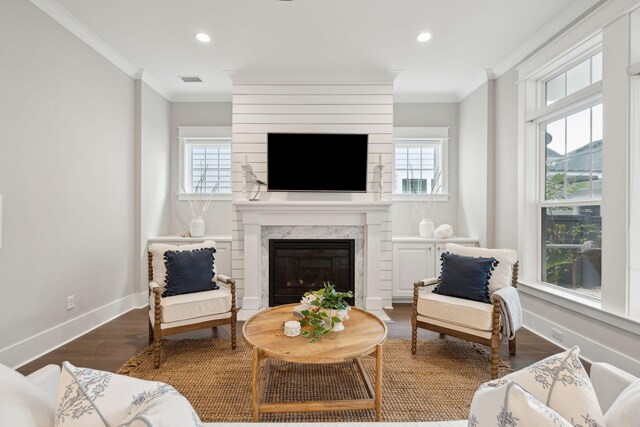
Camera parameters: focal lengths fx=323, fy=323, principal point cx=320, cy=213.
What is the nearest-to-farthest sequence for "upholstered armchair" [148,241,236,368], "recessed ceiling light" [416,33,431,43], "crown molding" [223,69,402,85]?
"upholstered armchair" [148,241,236,368] < "recessed ceiling light" [416,33,431,43] < "crown molding" [223,69,402,85]

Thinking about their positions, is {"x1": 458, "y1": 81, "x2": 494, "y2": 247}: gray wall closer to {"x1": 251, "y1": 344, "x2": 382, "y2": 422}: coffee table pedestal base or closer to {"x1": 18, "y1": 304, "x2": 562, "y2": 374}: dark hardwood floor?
{"x1": 18, "y1": 304, "x2": 562, "y2": 374}: dark hardwood floor

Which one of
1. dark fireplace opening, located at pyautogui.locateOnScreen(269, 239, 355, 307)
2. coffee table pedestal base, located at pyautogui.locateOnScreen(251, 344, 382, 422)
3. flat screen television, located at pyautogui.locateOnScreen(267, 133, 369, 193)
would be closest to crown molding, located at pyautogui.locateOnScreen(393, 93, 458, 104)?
flat screen television, located at pyautogui.locateOnScreen(267, 133, 369, 193)

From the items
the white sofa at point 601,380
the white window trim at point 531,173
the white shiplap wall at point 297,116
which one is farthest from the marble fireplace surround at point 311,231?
the white sofa at point 601,380

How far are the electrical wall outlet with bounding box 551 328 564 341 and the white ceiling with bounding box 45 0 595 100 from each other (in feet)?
9.13

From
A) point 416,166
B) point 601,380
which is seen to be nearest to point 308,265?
point 416,166

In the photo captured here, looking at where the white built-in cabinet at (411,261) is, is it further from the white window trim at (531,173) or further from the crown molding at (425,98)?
the crown molding at (425,98)

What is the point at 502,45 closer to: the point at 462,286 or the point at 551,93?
the point at 551,93

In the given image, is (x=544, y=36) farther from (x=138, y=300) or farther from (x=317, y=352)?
(x=138, y=300)

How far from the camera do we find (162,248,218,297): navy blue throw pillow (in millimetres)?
2865

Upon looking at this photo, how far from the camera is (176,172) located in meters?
4.90

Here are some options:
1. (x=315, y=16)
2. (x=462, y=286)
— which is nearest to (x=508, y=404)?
(x=462, y=286)

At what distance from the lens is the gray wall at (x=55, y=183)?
246 cm

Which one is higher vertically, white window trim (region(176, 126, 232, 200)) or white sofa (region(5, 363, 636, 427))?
white window trim (region(176, 126, 232, 200))

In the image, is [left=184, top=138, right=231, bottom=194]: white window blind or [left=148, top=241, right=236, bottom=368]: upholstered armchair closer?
[left=148, top=241, right=236, bottom=368]: upholstered armchair
